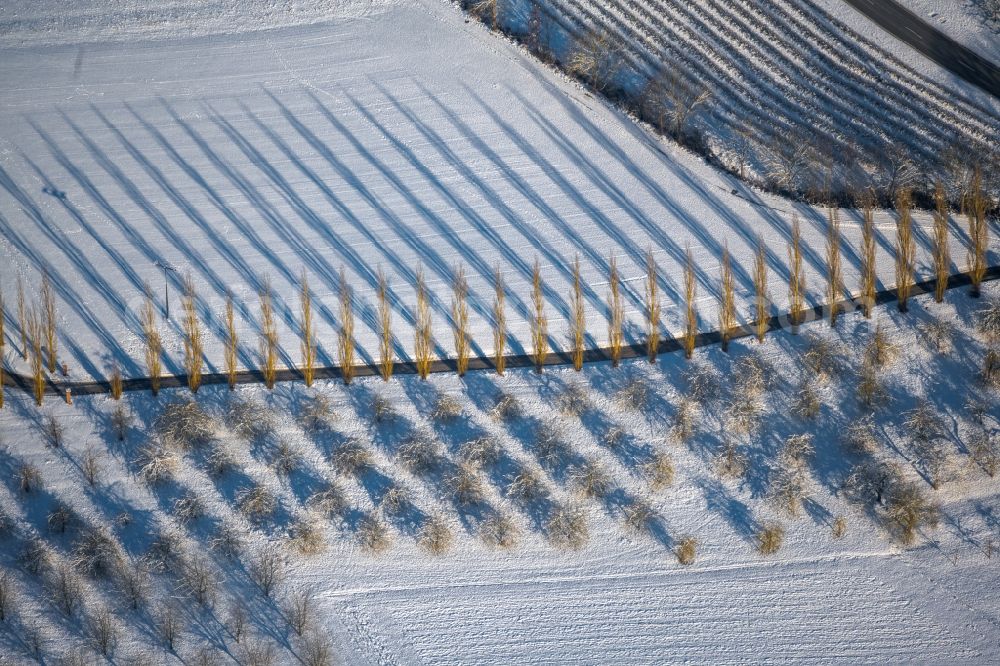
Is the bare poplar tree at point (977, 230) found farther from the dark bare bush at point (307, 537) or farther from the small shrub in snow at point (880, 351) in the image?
the dark bare bush at point (307, 537)

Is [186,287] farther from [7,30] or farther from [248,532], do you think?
[7,30]

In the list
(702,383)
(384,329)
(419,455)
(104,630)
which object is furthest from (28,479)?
(702,383)

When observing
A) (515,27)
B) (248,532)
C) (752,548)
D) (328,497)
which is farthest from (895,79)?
(248,532)

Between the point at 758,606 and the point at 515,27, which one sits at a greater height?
the point at 515,27

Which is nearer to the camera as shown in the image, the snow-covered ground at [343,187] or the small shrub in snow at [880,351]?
the small shrub in snow at [880,351]

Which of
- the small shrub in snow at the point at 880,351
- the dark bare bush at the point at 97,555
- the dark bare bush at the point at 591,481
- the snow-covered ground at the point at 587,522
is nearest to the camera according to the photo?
the snow-covered ground at the point at 587,522

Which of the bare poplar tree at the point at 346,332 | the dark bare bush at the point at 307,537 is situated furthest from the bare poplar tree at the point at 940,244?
the dark bare bush at the point at 307,537
